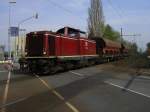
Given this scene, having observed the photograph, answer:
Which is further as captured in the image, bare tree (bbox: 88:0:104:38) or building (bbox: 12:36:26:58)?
bare tree (bbox: 88:0:104:38)

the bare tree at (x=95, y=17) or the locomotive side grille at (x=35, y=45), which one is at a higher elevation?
the bare tree at (x=95, y=17)

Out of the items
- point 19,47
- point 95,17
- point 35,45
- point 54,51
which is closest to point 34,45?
point 35,45

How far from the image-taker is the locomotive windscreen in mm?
32094

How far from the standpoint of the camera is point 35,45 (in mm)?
32438

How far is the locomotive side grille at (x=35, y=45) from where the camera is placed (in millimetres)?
32081

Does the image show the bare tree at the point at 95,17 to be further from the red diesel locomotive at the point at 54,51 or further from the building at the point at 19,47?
the red diesel locomotive at the point at 54,51

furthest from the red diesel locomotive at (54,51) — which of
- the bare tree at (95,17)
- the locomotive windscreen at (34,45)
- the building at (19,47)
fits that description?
the bare tree at (95,17)

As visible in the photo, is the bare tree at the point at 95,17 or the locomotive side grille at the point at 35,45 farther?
the bare tree at the point at 95,17

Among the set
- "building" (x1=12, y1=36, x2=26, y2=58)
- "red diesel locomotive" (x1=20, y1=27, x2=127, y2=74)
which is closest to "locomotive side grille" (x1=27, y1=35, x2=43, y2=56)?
"red diesel locomotive" (x1=20, y1=27, x2=127, y2=74)

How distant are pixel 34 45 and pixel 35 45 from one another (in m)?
0.11

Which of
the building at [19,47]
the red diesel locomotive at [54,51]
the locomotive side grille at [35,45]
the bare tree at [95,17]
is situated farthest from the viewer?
the bare tree at [95,17]

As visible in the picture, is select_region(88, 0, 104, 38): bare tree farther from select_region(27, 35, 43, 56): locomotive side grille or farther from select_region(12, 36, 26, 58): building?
select_region(27, 35, 43, 56): locomotive side grille

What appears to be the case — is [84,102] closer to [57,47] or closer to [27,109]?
[27,109]

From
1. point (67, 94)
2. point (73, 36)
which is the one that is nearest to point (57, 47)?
point (73, 36)
